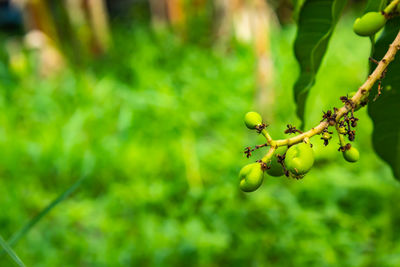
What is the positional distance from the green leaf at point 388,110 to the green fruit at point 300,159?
24 cm

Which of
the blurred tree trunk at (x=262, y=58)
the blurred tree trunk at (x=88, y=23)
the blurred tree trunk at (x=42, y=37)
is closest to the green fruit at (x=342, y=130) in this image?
the blurred tree trunk at (x=262, y=58)

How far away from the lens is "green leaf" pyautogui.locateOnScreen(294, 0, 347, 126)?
664 mm

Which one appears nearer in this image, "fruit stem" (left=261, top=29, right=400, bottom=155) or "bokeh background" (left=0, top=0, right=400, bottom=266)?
"fruit stem" (left=261, top=29, right=400, bottom=155)

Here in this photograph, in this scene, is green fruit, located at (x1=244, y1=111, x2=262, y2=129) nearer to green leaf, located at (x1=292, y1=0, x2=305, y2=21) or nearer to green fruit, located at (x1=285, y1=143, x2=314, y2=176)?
green fruit, located at (x1=285, y1=143, x2=314, y2=176)

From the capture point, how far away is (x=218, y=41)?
4.59m

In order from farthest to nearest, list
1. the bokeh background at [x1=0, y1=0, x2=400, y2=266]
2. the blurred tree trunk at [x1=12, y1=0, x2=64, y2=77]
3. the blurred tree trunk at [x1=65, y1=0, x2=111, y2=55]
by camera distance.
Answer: the blurred tree trunk at [x1=65, y1=0, x2=111, y2=55], the blurred tree trunk at [x1=12, y1=0, x2=64, y2=77], the bokeh background at [x1=0, y1=0, x2=400, y2=266]

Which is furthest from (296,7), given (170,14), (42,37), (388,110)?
(170,14)

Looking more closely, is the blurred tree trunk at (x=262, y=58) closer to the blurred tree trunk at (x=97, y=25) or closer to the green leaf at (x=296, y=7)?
the blurred tree trunk at (x=97, y=25)

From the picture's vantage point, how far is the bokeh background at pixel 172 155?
6.90 feet

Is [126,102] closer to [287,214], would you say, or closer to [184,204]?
[184,204]

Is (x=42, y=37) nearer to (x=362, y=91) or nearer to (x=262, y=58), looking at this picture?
(x=262, y=58)

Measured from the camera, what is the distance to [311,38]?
0.69 meters

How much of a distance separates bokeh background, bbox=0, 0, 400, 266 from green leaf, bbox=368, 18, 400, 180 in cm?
57

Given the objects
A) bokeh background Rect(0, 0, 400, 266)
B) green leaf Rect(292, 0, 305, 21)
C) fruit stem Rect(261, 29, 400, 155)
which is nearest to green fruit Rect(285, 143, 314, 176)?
fruit stem Rect(261, 29, 400, 155)
